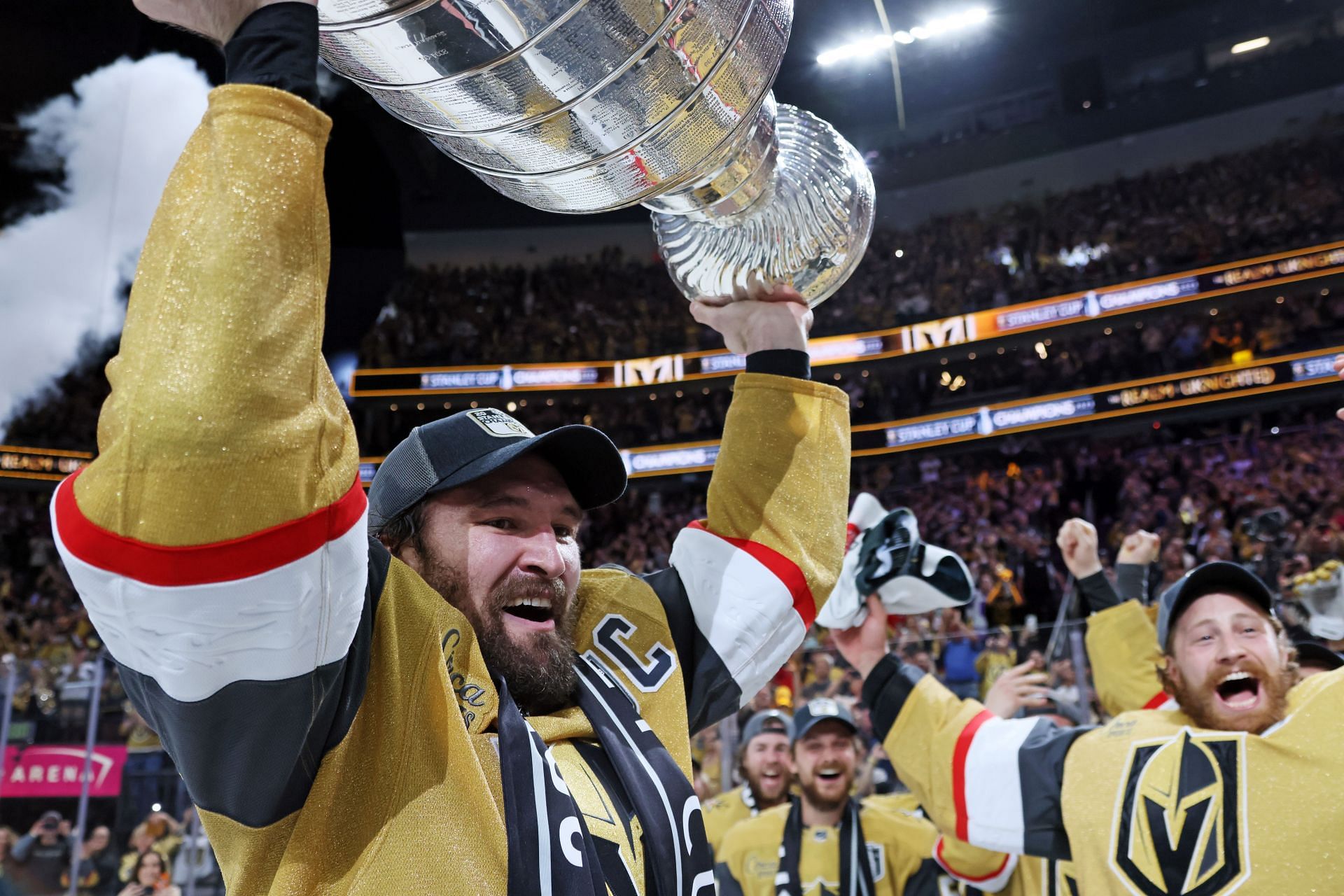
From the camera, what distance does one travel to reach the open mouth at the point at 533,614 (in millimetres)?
1199

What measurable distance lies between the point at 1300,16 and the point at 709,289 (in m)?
16.1

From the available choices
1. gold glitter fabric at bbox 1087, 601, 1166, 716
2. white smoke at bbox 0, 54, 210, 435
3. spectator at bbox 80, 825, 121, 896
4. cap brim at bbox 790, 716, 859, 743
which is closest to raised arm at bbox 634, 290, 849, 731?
gold glitter fabric at bbox 1087, 601, 1166, 716

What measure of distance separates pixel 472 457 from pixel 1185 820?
1.42m

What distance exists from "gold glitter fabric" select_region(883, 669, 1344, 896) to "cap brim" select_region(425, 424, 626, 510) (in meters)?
1.17

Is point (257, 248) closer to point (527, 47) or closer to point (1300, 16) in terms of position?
point (527, 47)

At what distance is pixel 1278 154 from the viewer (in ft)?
46.5

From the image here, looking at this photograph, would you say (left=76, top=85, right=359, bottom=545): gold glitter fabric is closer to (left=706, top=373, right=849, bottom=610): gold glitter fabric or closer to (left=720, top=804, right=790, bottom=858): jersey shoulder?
(left=706, top=373, right=849, bottom=610): gold glitter fabric

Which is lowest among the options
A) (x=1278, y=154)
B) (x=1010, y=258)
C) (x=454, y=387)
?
(x=454, y=387)

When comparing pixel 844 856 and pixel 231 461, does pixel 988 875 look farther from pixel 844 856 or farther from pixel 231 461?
pixel 231 461

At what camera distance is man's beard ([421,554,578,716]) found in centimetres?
118

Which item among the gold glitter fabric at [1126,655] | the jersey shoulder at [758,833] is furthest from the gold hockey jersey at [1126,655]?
the jersey shoulder at [758,833]

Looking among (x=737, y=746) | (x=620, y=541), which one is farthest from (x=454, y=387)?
(x=737, y=746)

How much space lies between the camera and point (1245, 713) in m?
1.96

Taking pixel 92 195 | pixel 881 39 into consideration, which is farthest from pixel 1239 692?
pixel 881 39
